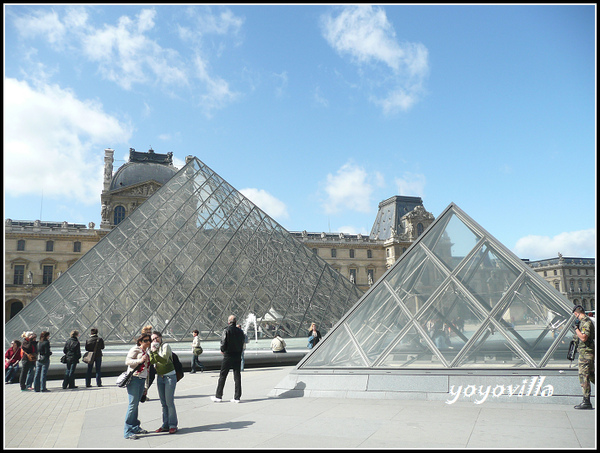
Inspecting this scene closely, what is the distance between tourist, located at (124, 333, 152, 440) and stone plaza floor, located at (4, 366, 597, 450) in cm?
13

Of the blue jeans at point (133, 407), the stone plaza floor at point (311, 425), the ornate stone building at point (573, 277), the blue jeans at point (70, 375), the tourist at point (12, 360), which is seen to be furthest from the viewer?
the ornate stone building at point (573, 277)

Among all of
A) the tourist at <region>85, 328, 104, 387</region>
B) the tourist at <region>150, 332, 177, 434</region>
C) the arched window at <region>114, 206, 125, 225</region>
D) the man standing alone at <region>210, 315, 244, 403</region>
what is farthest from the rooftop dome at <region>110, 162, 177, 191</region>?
the tourist at <region>150, 332, 177, 434</region>

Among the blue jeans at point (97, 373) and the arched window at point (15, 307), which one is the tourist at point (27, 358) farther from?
the arched window at point (15, 307)

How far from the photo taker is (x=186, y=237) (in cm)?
2030

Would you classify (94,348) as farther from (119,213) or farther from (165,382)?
(119,213)

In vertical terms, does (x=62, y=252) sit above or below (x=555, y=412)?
above

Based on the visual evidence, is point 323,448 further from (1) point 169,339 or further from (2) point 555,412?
(1) point 169,339

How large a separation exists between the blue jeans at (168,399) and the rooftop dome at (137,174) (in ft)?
185

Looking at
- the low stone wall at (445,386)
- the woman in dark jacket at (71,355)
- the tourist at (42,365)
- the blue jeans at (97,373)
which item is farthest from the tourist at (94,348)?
the low stone wall at (445,386)

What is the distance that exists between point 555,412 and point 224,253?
Answer: 618 inches

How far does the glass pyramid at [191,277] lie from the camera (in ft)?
56.1

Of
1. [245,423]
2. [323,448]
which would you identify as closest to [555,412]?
[323,448]

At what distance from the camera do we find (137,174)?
198ft

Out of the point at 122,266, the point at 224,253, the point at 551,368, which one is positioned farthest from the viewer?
the point at 224,253
